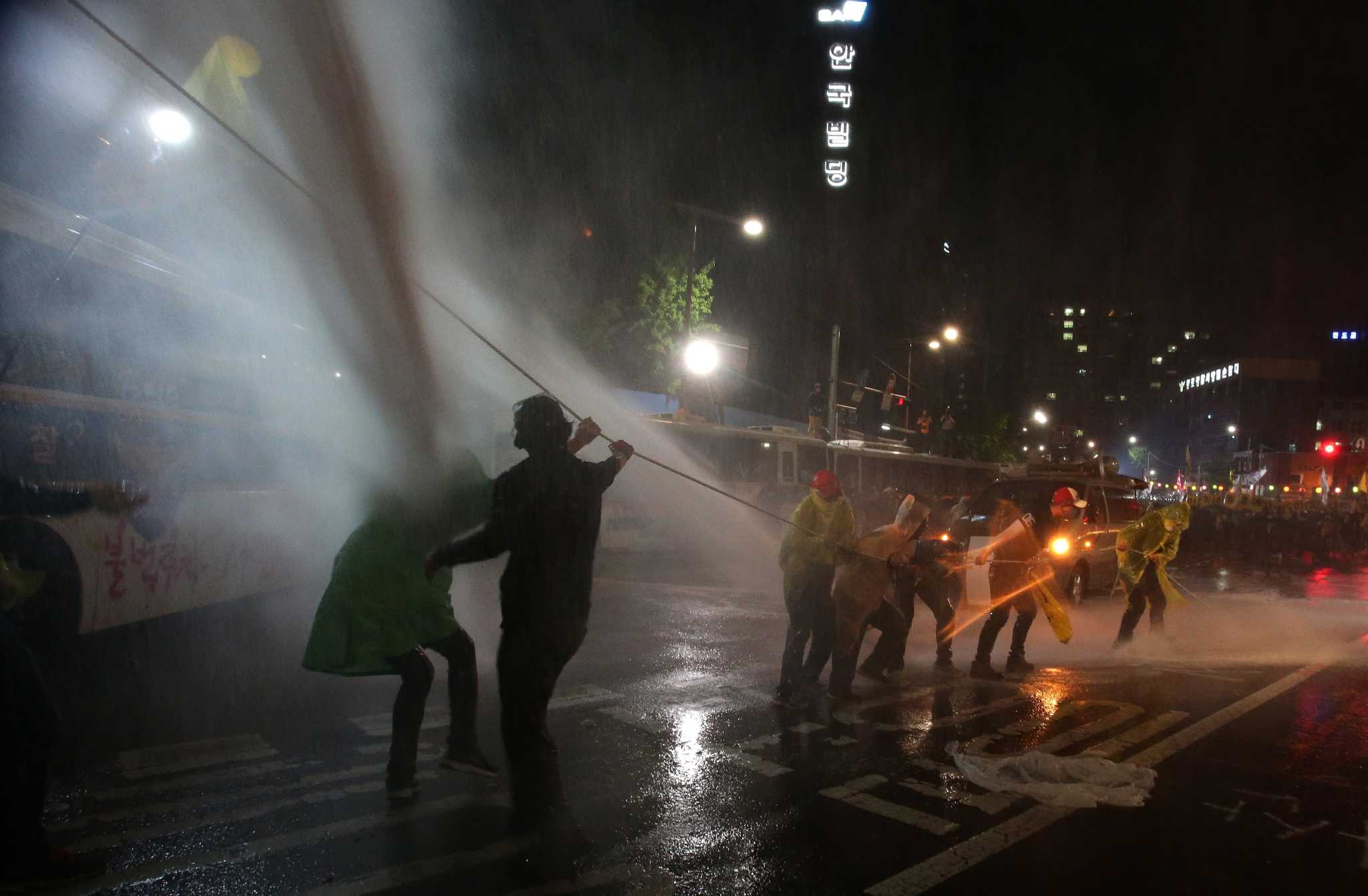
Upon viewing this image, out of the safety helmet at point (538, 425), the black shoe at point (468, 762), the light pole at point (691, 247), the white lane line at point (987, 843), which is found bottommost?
the white lane line at point (987, 843)

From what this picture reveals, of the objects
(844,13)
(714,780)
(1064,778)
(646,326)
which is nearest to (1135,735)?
(1064,778)

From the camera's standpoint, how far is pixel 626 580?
13805 mm

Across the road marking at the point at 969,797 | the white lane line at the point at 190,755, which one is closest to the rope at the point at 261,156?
the road marking at the point at 969,797

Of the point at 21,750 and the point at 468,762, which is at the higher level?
the point at 21,750

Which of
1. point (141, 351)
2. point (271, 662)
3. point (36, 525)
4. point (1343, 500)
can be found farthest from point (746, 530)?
point (1343, 500)

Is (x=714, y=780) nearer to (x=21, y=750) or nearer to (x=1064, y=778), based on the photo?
(x=1064, y=778)

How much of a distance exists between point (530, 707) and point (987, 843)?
2.06 metres

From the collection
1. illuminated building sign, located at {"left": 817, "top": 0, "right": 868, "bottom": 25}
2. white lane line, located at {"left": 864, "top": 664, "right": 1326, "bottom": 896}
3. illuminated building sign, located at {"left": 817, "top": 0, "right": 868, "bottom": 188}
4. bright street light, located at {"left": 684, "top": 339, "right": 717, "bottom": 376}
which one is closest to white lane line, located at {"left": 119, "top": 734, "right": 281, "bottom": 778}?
white lane line, located at {"left": 864, "top": 664, "right": 1326, "bottom": 896}

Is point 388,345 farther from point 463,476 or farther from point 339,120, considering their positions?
point 463,476

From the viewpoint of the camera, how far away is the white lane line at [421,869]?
3379 millimetres

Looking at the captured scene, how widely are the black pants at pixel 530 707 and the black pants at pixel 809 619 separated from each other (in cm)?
299

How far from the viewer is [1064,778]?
4.85 metres

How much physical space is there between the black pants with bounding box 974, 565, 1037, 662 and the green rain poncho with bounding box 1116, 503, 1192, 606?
191cm

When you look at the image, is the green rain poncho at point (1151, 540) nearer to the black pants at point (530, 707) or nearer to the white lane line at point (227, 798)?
the black pants at point (530, 707)
